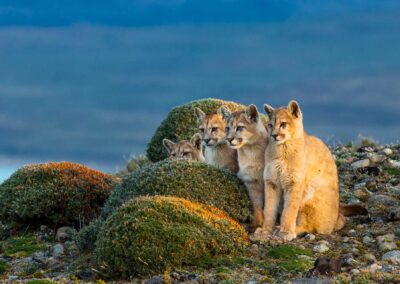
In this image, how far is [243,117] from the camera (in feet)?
50.0

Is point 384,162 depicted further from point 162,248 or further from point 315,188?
point 162,248

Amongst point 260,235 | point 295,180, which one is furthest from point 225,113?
point 260,235

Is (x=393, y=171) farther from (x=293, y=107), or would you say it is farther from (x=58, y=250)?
(x=58, y=250)

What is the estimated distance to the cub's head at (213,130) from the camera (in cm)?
1683

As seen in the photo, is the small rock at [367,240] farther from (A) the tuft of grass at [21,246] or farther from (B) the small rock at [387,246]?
(A) the tuft of grass at [21,246]

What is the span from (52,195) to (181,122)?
619 cm

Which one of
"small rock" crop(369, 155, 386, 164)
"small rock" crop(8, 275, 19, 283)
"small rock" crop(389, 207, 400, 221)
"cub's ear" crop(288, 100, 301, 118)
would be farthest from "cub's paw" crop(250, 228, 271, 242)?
"small rock" crop(369, 155, 386, 164)

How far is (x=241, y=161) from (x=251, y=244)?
1983 mm

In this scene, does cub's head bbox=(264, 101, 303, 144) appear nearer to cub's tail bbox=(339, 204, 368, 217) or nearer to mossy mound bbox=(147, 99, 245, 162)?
cub's tail bbox=(339, 204, 368, 217)

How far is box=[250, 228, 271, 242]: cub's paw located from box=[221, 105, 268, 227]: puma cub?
469 mm

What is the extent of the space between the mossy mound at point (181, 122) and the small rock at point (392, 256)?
9783mm

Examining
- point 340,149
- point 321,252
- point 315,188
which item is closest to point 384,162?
point 340,149

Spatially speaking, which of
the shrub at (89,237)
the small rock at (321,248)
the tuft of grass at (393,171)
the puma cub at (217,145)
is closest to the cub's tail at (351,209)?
the puma cub at (217,145)

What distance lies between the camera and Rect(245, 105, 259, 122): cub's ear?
595 inches
